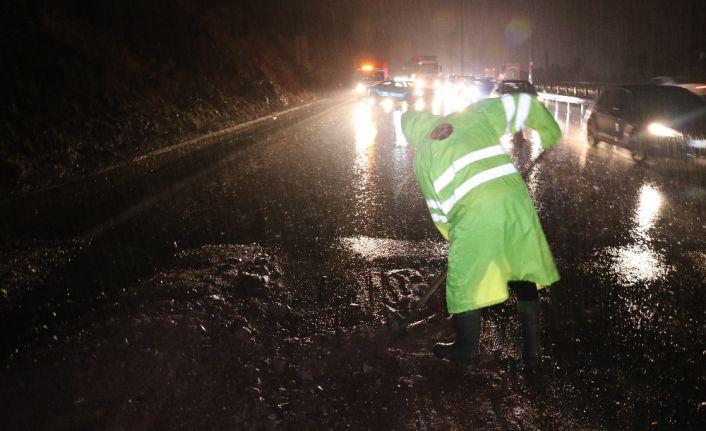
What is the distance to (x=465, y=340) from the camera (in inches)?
121

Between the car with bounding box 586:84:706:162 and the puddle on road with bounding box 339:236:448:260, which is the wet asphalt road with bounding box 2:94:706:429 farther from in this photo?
the car with bounding box 586:84:706:162

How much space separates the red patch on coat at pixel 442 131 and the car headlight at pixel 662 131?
833cm

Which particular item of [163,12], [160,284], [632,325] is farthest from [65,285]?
[163,12]

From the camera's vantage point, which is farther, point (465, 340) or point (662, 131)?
point (662, 131)

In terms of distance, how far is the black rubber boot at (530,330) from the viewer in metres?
2.95

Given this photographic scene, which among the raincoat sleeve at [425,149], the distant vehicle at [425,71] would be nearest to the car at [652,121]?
the raincoat sleeve at [425,149]

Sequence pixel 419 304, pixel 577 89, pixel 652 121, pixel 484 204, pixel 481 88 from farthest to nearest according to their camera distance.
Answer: pixel 577 89 → pixel 481 88 → pixel 652 121 → pixel 419 304 → pixel 484 204

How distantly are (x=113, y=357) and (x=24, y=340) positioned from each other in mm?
859

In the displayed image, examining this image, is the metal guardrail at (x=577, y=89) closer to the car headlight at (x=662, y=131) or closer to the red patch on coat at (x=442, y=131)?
the car headlight at (x=662, y=131)

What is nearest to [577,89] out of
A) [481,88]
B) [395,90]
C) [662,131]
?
[481,88]

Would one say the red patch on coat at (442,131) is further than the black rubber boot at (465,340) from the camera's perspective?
No

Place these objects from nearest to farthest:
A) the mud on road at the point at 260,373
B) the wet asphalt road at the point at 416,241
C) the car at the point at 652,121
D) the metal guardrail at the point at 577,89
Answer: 1. the mud on road at the point at 260,373
2. the wet asphalt road at the point at 416,241
3. the car at the point at 652,121
4. the metal guardrail at the point at 577,89

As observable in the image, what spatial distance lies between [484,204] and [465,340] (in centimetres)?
98

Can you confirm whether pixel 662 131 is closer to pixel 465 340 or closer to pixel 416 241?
pixel 416 241
